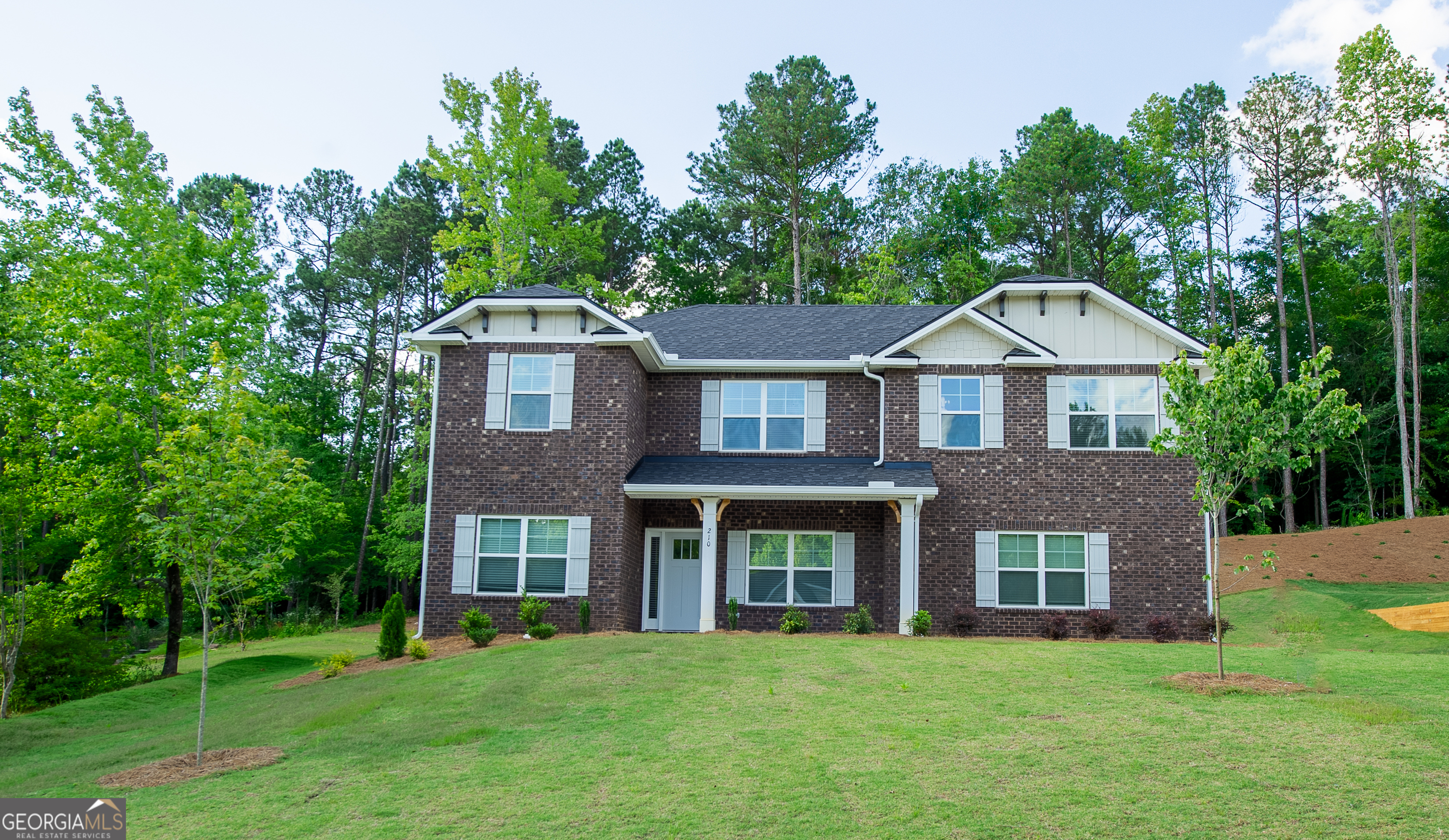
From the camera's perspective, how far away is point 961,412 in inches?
699

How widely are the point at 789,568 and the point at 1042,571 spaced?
4557 mm

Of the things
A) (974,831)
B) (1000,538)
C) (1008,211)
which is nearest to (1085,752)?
(974,831)

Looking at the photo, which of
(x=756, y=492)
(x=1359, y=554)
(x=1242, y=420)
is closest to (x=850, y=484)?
(x=756, y=492)

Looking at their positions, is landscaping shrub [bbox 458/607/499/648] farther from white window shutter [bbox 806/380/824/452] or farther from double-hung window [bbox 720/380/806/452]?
white window shutter [bbox 806/380/824/452]

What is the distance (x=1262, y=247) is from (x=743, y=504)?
1294 inches

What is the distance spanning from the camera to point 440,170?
3030cm

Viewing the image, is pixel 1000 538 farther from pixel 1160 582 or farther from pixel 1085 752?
pixel 1085 752

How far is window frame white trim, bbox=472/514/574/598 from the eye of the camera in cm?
1700

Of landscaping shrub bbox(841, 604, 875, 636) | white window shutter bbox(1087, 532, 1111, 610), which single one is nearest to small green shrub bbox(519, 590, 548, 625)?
landscaping shrub bbox(841, 604, 875, 636)

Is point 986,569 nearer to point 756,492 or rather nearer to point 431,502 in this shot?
point 756,492

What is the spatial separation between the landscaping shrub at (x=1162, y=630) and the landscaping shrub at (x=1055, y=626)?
1.36 m

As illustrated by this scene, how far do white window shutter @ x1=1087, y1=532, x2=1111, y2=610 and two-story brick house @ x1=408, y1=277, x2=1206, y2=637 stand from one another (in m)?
0.04

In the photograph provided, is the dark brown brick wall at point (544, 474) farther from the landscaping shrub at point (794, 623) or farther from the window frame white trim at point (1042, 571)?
the window frame white trim at point (1042, 571)

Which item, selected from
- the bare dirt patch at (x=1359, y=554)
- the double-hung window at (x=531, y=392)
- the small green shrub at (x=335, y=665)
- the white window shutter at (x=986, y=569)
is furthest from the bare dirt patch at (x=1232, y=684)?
the bare dirt patch at (x=1359, y=554)
